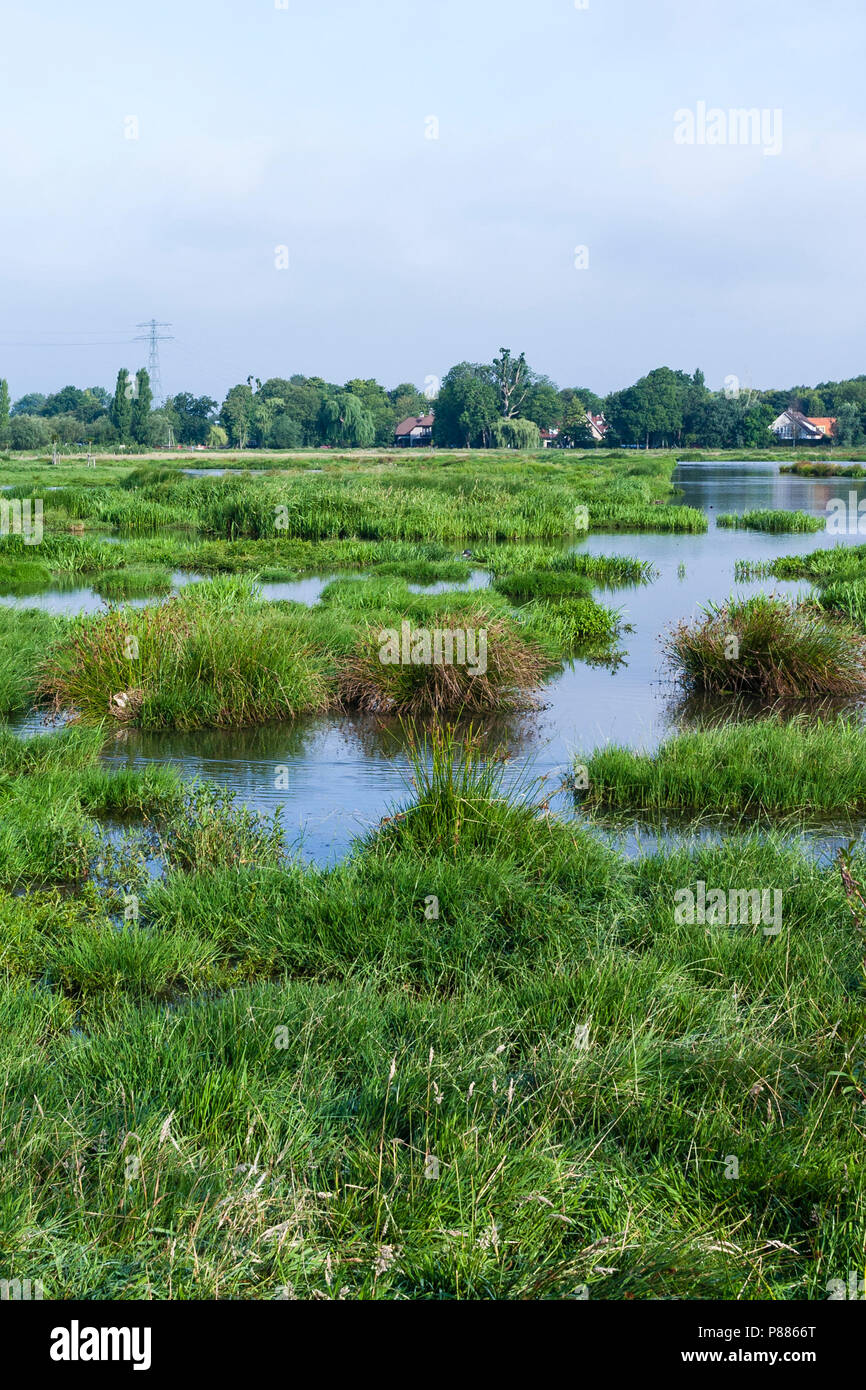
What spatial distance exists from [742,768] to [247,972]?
4185mm

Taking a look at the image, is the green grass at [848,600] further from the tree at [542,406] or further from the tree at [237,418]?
the tree at [542,406]

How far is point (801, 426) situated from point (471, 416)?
38694 mm

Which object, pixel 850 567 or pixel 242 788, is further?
pixel 850 567

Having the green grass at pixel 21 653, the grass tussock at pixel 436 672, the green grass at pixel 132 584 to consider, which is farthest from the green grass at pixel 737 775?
the green grass at pixel 132 584

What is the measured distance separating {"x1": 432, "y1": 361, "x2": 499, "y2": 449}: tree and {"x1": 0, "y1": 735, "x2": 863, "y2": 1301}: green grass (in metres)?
114

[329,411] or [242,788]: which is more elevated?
[329,411]

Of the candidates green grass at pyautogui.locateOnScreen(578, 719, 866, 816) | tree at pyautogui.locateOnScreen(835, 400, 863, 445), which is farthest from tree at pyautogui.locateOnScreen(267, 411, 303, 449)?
green grass at pyautogui.locateOnScreen(578, 719, 866, 816)

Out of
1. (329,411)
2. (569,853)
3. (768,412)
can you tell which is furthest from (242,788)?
(768,412)

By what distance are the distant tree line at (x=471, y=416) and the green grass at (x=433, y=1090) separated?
10038 cm

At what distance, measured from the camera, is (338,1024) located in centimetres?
370

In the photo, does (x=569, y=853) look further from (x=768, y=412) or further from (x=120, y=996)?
(x=768, y=412)

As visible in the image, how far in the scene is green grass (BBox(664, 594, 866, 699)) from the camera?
11.0 m
